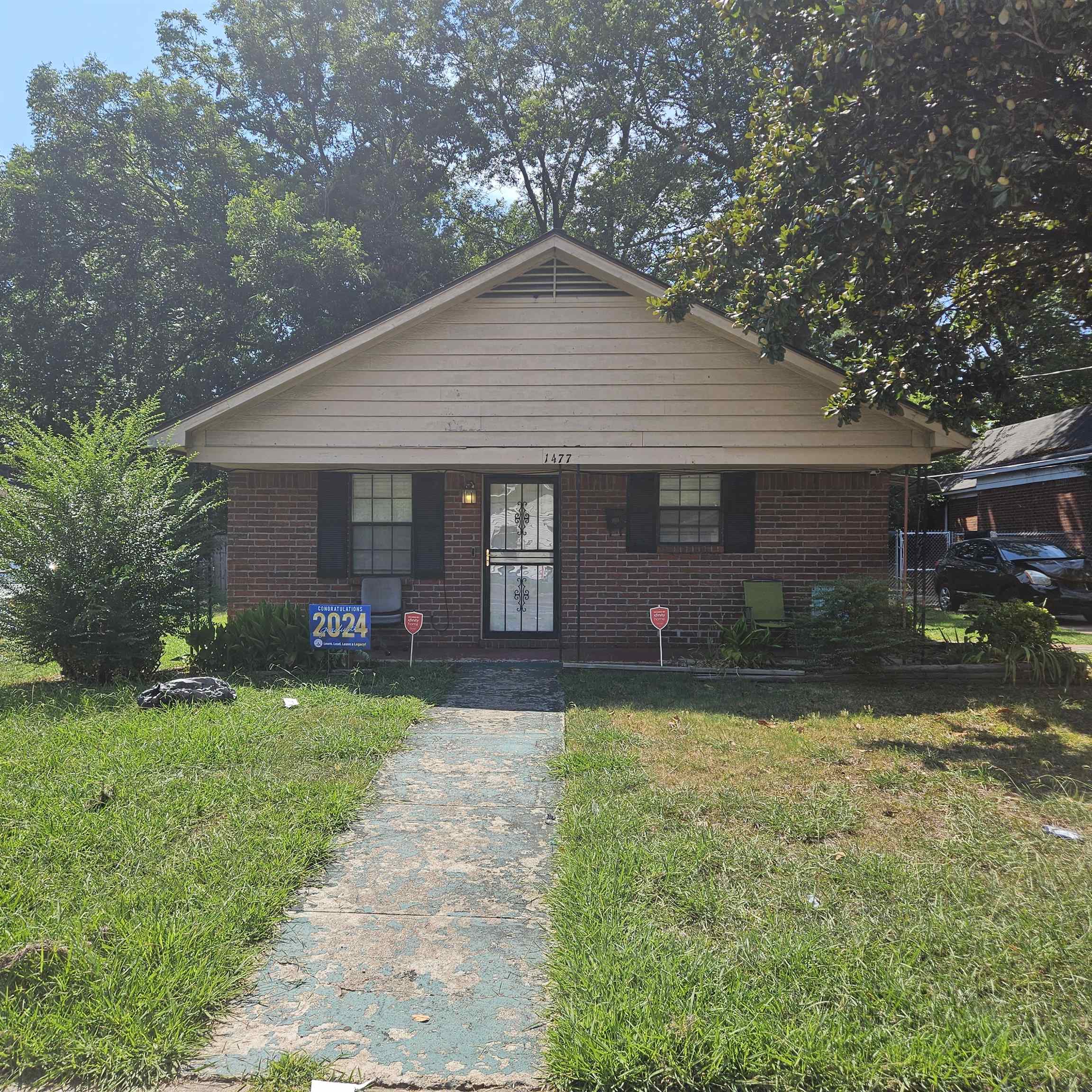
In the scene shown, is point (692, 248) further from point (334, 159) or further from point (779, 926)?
point (334, 159)

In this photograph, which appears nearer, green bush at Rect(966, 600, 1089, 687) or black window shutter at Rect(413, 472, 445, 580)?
green bush at Rect(966, 600, 1089, 687)

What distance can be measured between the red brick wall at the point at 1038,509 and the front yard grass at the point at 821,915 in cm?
1600

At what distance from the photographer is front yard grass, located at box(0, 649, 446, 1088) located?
101 inches

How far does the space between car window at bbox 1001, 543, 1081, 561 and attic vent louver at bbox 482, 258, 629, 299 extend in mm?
10510

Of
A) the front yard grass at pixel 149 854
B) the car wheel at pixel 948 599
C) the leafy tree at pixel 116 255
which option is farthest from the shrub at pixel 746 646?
the leafy tree at pixel 116 255

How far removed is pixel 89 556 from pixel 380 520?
359cm

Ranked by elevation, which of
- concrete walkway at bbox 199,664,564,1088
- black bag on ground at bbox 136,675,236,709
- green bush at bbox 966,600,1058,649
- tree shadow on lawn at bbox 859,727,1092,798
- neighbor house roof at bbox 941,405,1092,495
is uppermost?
neighbor house roof at bbox 941,405,1092,495

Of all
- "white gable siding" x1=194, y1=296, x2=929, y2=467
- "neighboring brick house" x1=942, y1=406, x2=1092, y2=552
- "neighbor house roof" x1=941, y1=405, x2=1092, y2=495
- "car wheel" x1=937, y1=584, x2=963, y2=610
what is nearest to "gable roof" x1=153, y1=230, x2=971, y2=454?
"white gable siding" x1=194, y1=296, x2=929, y2=467

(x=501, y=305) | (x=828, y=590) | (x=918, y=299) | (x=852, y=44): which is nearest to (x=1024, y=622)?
(x=828, y=590)

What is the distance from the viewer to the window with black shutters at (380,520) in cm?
1077

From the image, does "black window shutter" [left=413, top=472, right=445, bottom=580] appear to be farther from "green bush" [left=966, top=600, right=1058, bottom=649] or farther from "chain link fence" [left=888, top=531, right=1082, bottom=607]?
"green bush" [left=966, top=600, right=1058, bottom=649]

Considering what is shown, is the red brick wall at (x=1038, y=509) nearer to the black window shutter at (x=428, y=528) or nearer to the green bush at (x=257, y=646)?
the black window shutter at (x=428, y=528)

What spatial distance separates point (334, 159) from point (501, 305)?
1995 cm

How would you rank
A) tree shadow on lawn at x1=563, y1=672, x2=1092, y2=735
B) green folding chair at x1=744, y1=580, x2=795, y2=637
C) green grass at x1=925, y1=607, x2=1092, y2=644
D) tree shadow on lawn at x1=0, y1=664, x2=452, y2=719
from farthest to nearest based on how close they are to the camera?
green grass at x1=925, y1=607, x2=1092, y2=644, green folding chair at x1=744, y1=580, x2=795, y2=637, tree shadow on lawn at x1=563, y1=672, x2=1092, y2=735, tree shadow on lawn at x1=0, y1=664, x2=452, y2=719
